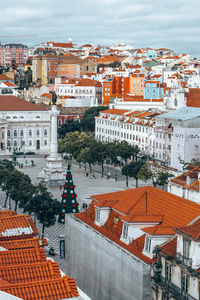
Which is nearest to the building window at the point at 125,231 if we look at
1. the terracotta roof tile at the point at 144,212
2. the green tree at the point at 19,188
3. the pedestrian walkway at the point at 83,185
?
the terracotta roof tile at the point at 144,212

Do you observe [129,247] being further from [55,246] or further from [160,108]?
[160,108]

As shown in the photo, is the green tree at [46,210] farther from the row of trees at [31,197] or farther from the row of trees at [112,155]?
the row of trees at [112,155]

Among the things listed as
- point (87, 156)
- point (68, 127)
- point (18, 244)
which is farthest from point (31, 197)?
point (68, 127)

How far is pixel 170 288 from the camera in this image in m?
22.0

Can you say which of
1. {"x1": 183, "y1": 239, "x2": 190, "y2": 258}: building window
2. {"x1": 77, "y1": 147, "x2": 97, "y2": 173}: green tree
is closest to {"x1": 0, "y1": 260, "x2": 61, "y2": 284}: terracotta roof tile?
{"x1": 183, "y1": 239, "x2": 190, "y2": 258}: building window

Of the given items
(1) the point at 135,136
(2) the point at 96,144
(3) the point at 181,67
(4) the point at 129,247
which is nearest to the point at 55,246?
(4) the point at 129,247

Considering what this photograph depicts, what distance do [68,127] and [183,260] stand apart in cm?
8704

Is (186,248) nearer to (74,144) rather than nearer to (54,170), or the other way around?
(54,170)

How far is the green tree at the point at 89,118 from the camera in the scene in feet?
357

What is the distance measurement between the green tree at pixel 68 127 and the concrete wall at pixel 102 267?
250ft

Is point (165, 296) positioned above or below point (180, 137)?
below

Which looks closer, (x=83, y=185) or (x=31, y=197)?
(x=31, y=197)

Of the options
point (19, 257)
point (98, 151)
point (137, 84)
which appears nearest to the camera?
point (19, 257)

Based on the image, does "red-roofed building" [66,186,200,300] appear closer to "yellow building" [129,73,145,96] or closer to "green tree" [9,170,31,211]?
"green tree" [9,170,31,211]
